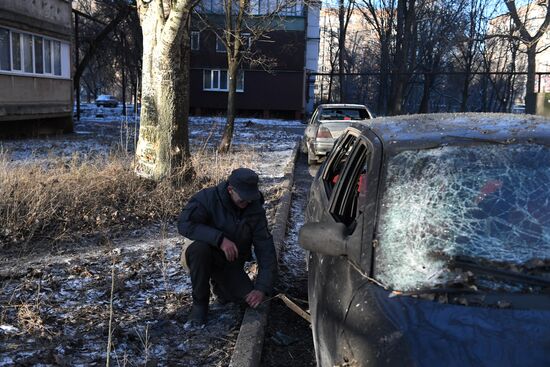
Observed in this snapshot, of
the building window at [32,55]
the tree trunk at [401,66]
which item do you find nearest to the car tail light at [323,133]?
the building window at [32,55]

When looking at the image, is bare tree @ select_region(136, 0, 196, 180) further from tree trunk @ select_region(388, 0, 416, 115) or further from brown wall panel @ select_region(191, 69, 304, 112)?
brown wall panel @ select_region(191, 69, 304, 112)

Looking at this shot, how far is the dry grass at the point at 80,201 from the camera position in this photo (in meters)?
5.77

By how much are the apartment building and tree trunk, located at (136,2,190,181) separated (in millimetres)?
9579

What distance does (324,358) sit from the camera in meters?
2.63

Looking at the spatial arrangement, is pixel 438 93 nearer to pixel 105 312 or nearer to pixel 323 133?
pixel 323 133

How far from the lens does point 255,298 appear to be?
12.5 feet

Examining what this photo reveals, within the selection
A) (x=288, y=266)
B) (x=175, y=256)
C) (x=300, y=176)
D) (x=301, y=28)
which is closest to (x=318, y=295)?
(x=288, y=266)

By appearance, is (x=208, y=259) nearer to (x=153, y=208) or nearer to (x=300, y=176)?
(x=153, y=208)

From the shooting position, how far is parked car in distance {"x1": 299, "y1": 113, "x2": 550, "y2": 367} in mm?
1990

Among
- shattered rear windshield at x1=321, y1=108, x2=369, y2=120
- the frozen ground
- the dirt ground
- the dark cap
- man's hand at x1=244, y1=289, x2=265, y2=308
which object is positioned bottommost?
the dirt ground

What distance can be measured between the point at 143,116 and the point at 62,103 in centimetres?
1331

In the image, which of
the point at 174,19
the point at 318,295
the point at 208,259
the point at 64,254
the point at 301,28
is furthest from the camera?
the point at 301,28

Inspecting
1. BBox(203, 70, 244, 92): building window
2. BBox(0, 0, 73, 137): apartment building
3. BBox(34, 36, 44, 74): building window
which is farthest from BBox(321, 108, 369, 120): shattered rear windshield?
BBox(203, 70, 244, 92): building window

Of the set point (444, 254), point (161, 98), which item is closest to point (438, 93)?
point (161, 98)
